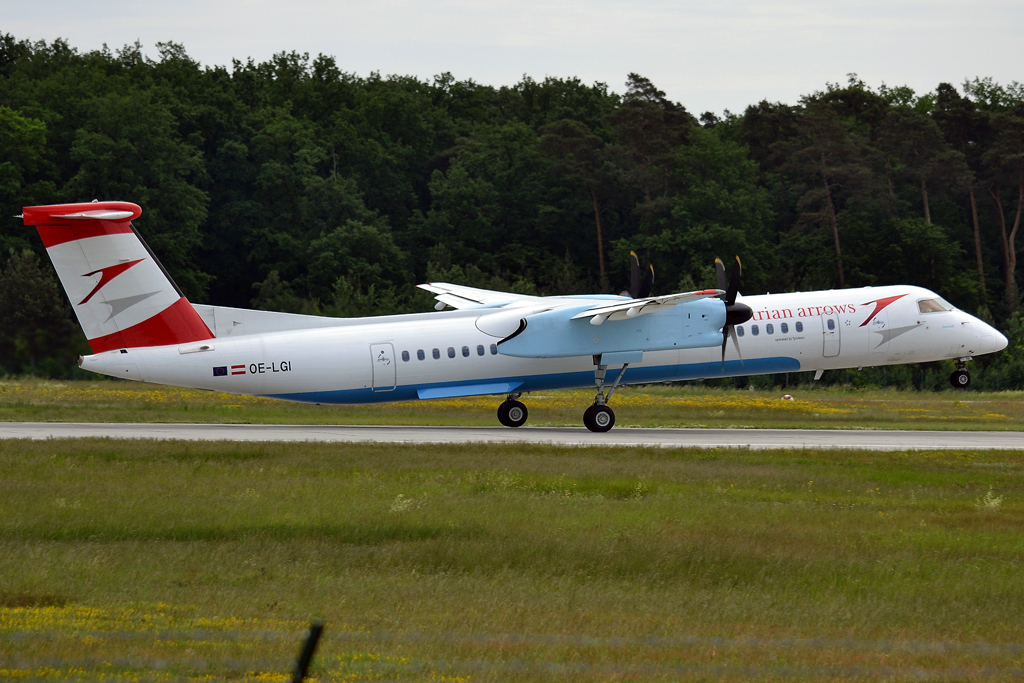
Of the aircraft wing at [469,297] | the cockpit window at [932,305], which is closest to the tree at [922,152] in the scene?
the cockpit window at [932,305]

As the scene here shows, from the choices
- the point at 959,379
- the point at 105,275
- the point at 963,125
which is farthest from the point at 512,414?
the point at 963,125

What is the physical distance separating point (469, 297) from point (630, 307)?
27.9 ft

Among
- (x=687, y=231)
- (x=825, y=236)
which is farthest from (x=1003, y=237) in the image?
(x=687, y=231)

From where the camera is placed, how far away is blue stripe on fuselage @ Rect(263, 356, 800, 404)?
31312 millimetres

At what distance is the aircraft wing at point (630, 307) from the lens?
30266 millimetres

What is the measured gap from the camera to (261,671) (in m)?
10.4

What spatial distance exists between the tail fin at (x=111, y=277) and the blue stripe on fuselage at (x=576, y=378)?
370 cm

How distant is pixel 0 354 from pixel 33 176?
42.8 metres

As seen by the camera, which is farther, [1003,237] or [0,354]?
[1003,237]

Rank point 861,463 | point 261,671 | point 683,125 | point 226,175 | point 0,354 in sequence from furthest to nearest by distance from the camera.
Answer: point 683,125 < point 226,175 < point 0,354 < point 861,463 < point 261,671

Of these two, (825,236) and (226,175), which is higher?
(226,175)

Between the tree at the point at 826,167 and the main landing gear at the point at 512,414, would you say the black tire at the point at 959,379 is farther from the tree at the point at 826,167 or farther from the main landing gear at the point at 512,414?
the tree at the point at 826,167

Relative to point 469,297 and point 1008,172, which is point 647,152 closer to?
point 1008,172

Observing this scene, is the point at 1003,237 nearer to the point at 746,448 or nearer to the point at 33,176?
the point at 746,448
